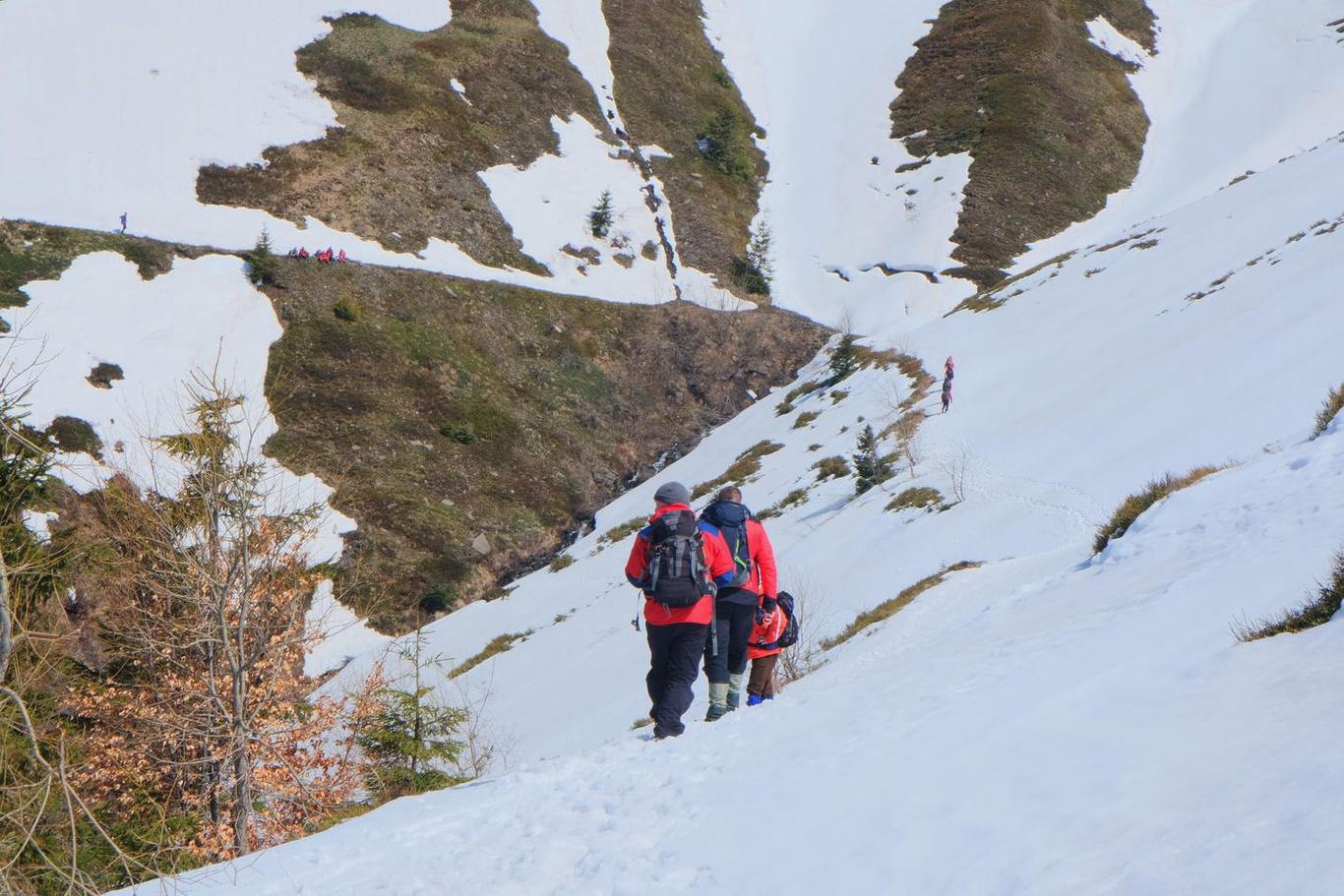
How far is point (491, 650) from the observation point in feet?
98.0

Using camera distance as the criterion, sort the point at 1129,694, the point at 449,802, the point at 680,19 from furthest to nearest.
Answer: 1. the point at 680,19
2. the point at 449,802
3. the point at 1129,694

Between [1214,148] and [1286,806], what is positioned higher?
[1214,148]

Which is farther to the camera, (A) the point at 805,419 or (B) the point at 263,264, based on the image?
(B) the point at 263,264

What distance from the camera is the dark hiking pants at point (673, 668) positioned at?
884 cm

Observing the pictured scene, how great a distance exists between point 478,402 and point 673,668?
41243 millimetres

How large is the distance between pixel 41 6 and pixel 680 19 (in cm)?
4928

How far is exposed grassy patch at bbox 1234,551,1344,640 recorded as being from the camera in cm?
598

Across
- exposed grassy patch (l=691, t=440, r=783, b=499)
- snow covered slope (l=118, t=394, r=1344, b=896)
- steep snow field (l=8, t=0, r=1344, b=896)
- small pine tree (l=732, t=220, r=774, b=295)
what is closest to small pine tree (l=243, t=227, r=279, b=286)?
steep snow field (l=8, t=0, r=1344, b=896)

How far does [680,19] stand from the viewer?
85.7 meters

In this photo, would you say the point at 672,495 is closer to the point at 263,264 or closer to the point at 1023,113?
the point at 263,264

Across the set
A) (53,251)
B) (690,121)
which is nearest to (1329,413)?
(53,251)

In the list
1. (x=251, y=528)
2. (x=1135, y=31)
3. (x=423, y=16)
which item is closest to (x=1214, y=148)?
(x=1135, y=31)

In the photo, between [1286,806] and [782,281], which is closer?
[1286,806]

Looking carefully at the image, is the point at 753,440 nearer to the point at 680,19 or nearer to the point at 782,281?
the point at 782,281
